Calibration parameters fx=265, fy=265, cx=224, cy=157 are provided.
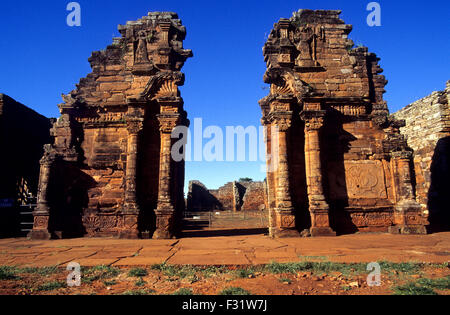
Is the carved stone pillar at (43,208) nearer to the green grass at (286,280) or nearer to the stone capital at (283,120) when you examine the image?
the stone capital at (283,120)

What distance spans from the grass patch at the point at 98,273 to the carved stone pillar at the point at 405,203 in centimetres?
909

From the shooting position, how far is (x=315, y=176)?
31.1 feet

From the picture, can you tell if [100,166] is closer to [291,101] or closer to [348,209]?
[291,101]

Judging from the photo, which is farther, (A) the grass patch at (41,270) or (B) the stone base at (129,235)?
(B) the stone base at (129,235)

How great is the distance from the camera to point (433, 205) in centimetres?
1505

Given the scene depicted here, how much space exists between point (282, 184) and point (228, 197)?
76.1 feet

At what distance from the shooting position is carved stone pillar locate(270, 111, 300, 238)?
9016 mm

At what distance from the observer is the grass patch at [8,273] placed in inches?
164

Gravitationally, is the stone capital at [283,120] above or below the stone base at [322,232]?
above

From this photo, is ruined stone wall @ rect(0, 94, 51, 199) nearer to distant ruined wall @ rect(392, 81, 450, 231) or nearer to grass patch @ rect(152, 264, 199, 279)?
grass patch @ rect(152, 264, 199, 279)

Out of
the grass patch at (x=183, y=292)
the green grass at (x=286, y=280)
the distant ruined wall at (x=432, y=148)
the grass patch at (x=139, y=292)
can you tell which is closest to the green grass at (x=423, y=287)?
the green grass at (x=286, y=280)

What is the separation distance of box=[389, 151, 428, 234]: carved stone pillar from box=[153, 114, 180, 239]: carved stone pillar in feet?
25.3
